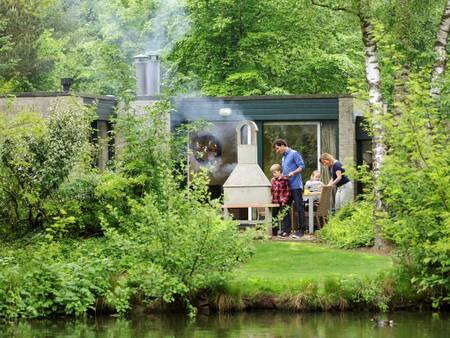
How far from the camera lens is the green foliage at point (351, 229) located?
20391 mm

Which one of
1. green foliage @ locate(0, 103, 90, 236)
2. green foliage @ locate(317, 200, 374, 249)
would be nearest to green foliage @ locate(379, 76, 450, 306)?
green foliage @ locate(317, 200, 374, 249)

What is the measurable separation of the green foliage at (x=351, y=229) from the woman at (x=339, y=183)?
56cm

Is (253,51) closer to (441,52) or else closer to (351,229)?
(441,52)

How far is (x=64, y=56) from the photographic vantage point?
4597 cm

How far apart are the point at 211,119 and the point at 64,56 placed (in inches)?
788

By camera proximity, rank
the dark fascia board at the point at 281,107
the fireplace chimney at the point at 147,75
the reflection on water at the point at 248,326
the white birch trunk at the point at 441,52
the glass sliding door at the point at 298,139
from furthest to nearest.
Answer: the fireplace chimney at the point at 147,75
the glass sliding door at the point at 298,139
the dark fascia board at the point at 281,107
the white birch trunk at the point at 441,52
the reflection on water at the point at 248,326

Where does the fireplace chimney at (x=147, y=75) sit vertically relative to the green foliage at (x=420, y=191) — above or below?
above

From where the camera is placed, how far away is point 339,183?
23.0 m

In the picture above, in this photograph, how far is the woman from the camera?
74.8ft

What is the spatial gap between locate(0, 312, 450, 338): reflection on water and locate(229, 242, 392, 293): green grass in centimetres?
52

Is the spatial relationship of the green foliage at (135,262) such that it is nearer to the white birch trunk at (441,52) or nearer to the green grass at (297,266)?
the green grass at (297,266)

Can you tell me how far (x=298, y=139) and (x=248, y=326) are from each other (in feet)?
39.2

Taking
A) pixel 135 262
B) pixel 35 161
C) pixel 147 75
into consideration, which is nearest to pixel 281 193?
pixel 35 161

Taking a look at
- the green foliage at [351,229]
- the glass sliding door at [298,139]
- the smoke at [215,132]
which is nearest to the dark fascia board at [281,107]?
the smoke at [215,132]
